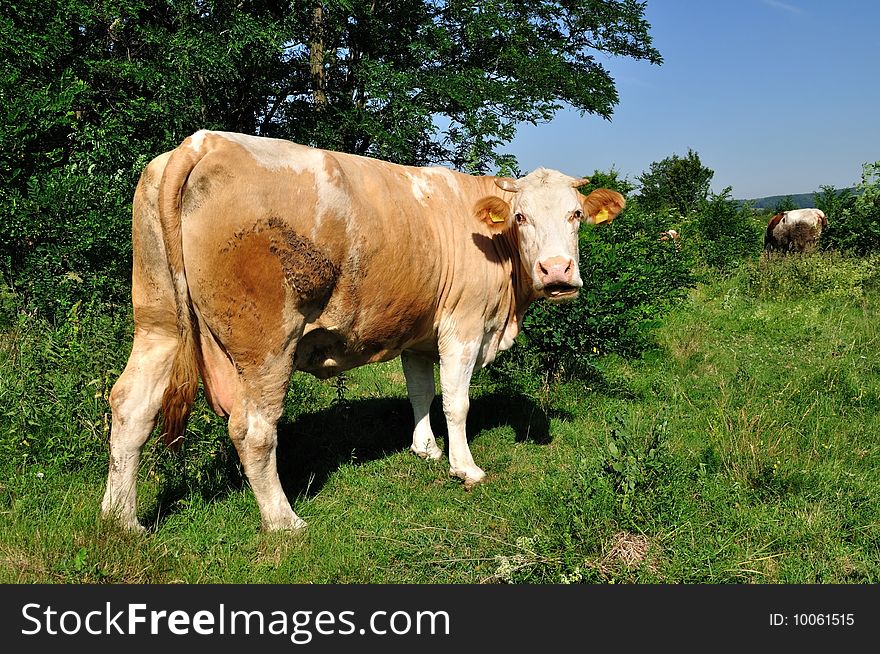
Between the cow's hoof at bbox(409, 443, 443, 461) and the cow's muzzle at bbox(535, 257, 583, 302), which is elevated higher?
the cow's muzzle at bbox(535, 257, 583, 302)

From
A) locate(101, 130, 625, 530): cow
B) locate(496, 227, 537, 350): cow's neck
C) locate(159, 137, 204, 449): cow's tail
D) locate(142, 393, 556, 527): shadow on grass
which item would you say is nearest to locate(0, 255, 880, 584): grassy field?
locate(142, 393, 556, 527): shadow on grass

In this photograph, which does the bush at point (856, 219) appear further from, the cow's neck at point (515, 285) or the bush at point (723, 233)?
the cow's neck at point (515, 285)

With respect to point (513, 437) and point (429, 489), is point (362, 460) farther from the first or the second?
point (513, 437)

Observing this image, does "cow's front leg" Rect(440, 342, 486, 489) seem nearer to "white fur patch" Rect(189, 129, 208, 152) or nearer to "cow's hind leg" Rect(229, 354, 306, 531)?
"cow's hind leg" Rect(229, 354, 306, 531)

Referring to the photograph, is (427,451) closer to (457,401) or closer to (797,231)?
(457,401)

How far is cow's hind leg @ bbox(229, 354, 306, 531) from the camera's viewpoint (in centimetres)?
421

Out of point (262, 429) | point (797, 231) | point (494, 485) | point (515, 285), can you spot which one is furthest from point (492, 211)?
point (797, 231)

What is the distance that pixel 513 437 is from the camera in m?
6.23

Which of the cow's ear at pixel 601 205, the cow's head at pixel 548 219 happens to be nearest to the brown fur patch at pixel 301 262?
the cow's head at pixel 548 219

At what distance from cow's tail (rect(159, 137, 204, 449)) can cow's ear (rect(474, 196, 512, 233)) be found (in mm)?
A: 2223

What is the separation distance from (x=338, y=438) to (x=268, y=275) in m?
2.49

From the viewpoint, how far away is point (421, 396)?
611cm

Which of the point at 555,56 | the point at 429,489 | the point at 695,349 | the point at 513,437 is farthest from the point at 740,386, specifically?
the point at 555,56

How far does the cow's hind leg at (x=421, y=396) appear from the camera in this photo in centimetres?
599
